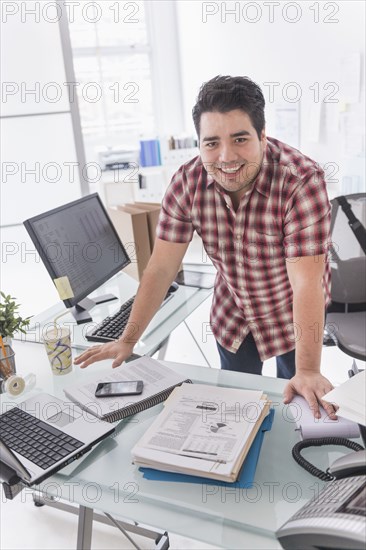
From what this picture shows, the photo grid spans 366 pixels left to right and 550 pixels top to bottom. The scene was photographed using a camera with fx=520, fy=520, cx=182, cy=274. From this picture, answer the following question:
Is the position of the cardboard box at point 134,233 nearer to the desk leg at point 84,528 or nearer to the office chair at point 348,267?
the office chair at point 348,267

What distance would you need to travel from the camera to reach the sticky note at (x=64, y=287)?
1860mm

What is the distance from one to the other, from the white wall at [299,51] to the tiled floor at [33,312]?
1.50 m

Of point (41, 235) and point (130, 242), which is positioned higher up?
point (41, 235)

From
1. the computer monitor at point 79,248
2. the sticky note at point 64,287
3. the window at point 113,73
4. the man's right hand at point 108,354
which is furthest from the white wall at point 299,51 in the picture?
the man's right hand at point 108,354

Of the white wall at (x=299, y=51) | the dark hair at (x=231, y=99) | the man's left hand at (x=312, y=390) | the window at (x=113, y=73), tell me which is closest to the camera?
the man's left hand at (x=312, y=390)

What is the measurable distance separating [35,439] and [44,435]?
2 cm

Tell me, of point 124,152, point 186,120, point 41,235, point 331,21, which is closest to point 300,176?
point 41,235

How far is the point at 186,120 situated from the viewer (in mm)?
5586

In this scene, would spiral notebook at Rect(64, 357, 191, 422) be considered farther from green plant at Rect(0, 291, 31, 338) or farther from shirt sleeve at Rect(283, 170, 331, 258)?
shirt sleeve at Rect(283, 170, 331, 258)

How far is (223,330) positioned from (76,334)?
53cm

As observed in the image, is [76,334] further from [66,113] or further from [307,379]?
[66,113]

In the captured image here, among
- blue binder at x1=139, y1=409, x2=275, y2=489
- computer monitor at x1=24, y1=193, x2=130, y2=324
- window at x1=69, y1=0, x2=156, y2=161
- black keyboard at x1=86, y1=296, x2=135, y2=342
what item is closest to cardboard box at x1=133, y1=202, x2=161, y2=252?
computer monitor at x1=24, y1=193, x2=130, y2=324

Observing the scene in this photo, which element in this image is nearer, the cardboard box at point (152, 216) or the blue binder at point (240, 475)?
the blue binder at point (240, 475)

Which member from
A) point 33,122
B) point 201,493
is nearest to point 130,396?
point 201,493
